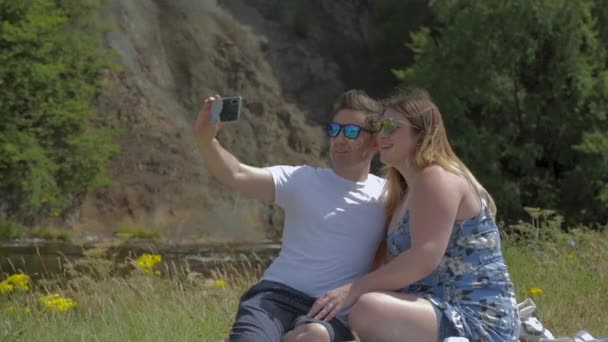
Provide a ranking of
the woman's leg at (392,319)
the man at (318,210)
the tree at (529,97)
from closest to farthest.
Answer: the woman's leg at (392,319) < the man at (318,210) < the tree at (529,97)

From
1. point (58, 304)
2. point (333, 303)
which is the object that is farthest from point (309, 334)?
point (58, 304)

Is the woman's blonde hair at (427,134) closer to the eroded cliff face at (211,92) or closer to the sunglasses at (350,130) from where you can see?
the sunglasses at (350,130)

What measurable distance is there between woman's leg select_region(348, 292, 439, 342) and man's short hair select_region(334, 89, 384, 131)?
90 cm

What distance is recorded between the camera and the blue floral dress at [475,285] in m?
4.31

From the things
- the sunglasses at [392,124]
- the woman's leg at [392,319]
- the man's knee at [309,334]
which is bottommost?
the man's knee at [309,334]

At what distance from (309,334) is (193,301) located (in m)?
3.17

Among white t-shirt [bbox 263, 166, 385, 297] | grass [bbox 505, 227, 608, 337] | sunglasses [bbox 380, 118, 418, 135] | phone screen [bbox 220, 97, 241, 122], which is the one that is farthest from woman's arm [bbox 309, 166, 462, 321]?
grass [bbox 505, 227, 608, 337]

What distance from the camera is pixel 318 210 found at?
186 inches

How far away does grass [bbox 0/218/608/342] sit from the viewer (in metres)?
6.14

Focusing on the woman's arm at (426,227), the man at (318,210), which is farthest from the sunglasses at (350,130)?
the woman's arm at (426,227)

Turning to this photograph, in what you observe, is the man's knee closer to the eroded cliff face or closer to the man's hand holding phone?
the man's hand holding phone

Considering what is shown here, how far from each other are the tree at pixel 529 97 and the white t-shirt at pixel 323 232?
72.5 feet

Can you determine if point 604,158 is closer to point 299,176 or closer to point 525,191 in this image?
point 525,191

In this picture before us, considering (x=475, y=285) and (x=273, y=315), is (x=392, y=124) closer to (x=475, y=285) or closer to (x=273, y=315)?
(x=475, y=285)
